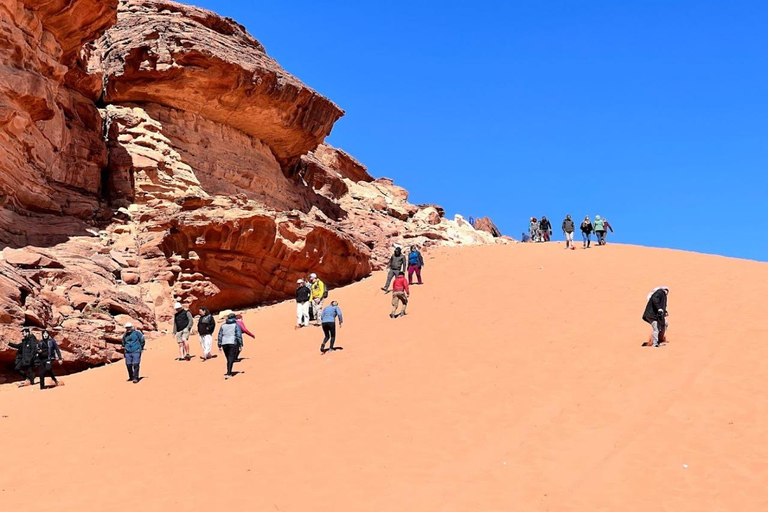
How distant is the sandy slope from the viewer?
26.1ft

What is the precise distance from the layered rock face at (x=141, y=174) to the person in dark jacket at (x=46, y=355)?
34.7 inches

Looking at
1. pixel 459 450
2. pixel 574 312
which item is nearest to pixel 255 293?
pixel 574 312

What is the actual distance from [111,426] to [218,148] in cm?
1861

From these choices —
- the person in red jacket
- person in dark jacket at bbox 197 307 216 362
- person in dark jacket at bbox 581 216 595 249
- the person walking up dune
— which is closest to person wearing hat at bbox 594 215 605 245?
person in dark jacket at bbox 581 216 595 249

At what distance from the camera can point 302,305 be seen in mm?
18109

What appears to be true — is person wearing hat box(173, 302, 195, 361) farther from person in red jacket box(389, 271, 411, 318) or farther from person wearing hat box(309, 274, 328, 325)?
person in red jacket box(389, 271, 411, 318)

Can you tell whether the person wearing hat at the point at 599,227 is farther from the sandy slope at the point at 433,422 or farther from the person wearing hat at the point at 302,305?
the person wearing hat at the point at 302,305

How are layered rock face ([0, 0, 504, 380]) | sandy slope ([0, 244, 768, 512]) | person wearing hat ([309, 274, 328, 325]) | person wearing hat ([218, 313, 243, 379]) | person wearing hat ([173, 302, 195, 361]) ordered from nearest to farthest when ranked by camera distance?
1. sandy slope ([0, 244, 768, 512])
2. person wearing hat ([218, 313, 243, 379])
3. person wearing hat ([173, 302, 195, 361])
4. layered rock face ([0, 0, 504, 380])
5. person wearing hat ([309, 274, 328, 325])

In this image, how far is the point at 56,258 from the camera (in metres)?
18.0

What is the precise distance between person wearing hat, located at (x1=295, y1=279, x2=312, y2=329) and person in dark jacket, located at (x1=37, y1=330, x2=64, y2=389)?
608cm

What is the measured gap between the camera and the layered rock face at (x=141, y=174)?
17781 millimetres

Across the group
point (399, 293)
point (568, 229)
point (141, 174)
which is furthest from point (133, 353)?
point (568, 229)

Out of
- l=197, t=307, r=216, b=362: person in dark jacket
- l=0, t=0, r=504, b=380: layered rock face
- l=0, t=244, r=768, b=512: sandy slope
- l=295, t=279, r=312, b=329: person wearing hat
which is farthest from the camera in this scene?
l=295, t=279, r=312, b=329: person wearing hat

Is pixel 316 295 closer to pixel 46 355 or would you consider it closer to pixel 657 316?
pixel 46 355
